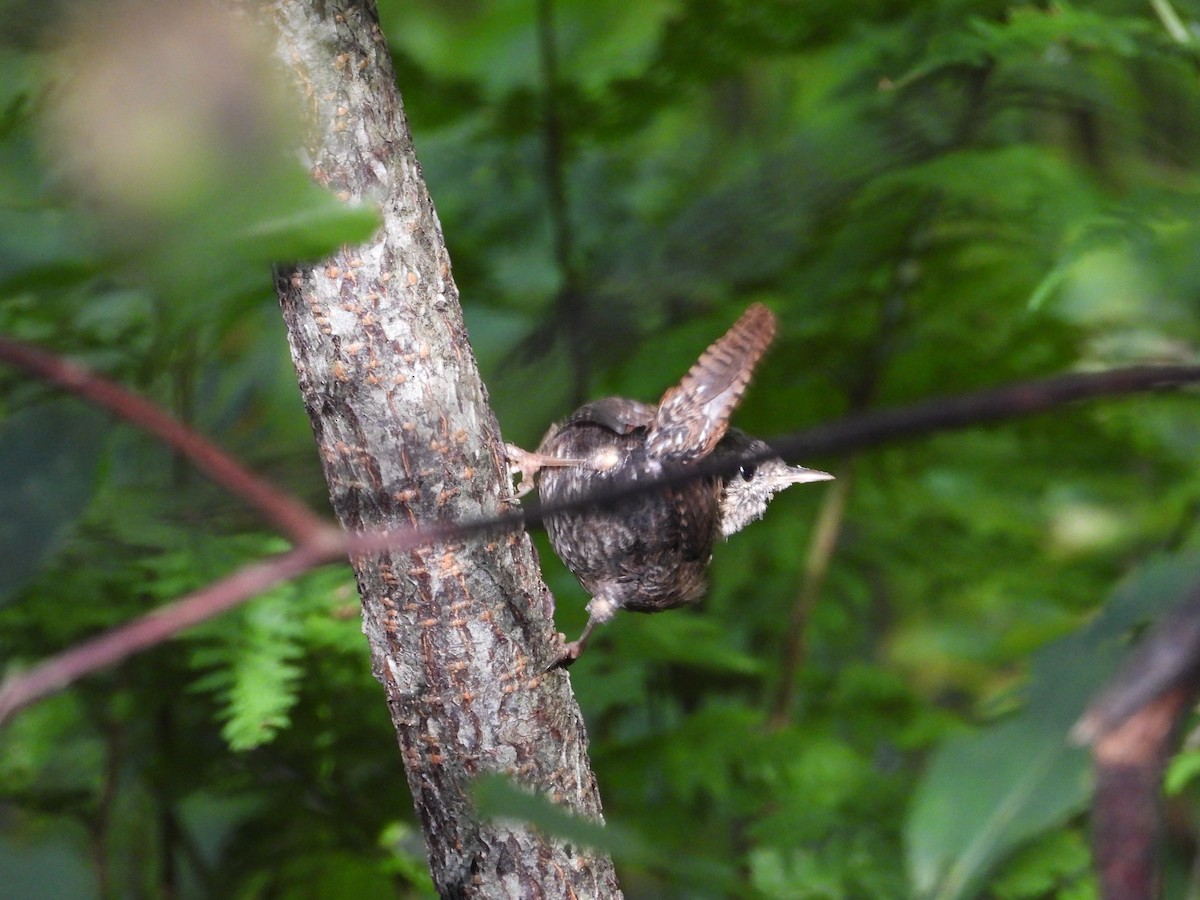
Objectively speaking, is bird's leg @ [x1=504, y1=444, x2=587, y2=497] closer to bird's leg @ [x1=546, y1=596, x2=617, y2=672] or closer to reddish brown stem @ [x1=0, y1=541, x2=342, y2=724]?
bird's leg @ [x1=546, y1=596, x2=617, y2=672]

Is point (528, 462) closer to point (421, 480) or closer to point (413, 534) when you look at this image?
point (421, 480)

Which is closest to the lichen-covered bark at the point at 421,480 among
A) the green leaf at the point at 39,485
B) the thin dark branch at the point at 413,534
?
the green leaf at the point at 39,485

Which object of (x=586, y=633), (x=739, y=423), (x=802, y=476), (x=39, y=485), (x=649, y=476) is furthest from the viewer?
(x=739, y=423)

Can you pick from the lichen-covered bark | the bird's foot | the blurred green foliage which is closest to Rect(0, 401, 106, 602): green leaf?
the blurred green foliage

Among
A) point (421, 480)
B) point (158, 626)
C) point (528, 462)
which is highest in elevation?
point (528, 462)

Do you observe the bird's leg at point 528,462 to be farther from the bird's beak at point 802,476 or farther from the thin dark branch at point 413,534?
the thin dark branch at point 413,534

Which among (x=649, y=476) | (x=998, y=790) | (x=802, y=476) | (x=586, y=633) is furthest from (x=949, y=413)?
(x=802, y=476)
